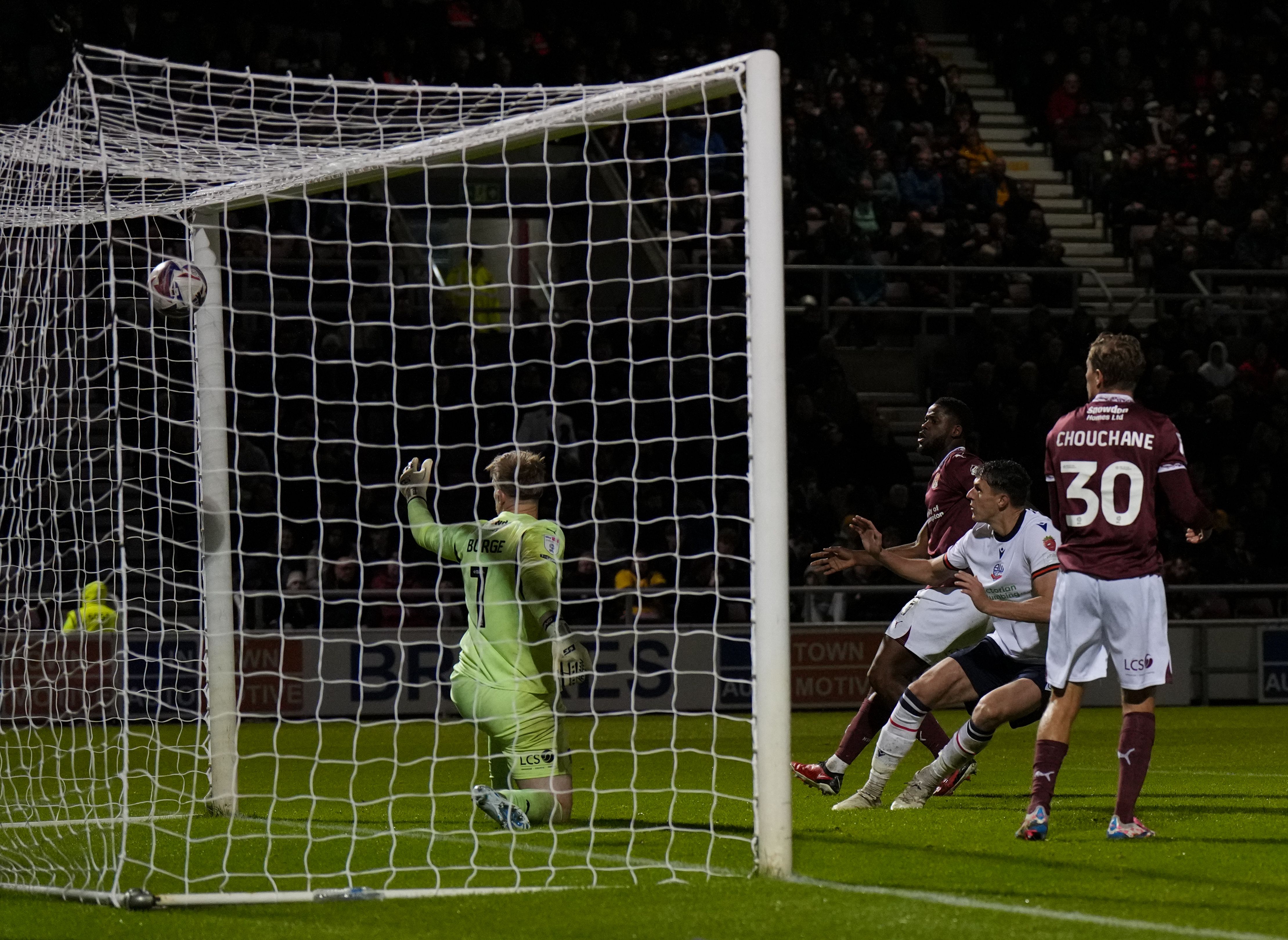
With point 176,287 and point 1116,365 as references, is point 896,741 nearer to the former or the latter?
point 1116,365

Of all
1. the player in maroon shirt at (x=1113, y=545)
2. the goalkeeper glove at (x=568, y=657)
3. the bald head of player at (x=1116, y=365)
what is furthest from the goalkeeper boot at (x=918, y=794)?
the bald head of player at (x=1116, y=365)

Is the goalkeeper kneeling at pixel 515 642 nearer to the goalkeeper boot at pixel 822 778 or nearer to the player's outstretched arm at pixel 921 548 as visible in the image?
the goalkeeper boot at pixel 822 778

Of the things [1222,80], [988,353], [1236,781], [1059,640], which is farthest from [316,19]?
[1059,640]

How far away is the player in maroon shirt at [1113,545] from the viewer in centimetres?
617

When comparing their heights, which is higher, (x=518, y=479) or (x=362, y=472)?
(x=518, y=479)

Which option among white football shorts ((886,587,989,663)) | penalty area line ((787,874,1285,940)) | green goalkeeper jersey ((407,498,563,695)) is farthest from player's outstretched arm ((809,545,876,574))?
penalty area line ((787,874,1285,940))

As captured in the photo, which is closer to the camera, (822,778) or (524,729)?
→ (524,729)

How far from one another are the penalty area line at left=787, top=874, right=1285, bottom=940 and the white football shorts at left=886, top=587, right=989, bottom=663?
2690 millimetres

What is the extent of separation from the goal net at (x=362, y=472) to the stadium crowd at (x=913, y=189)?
46 centimetres

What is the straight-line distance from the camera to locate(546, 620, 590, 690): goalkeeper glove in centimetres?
701

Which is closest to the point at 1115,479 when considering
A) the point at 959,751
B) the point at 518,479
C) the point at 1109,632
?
the point at 1109,632

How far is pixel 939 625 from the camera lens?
8.22m

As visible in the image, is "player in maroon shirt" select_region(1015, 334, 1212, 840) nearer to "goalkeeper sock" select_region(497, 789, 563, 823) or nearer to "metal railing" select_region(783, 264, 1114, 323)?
"goalkeeper sock" select_region(497, 789, 563, 823)

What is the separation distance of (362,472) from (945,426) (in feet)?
25.9
